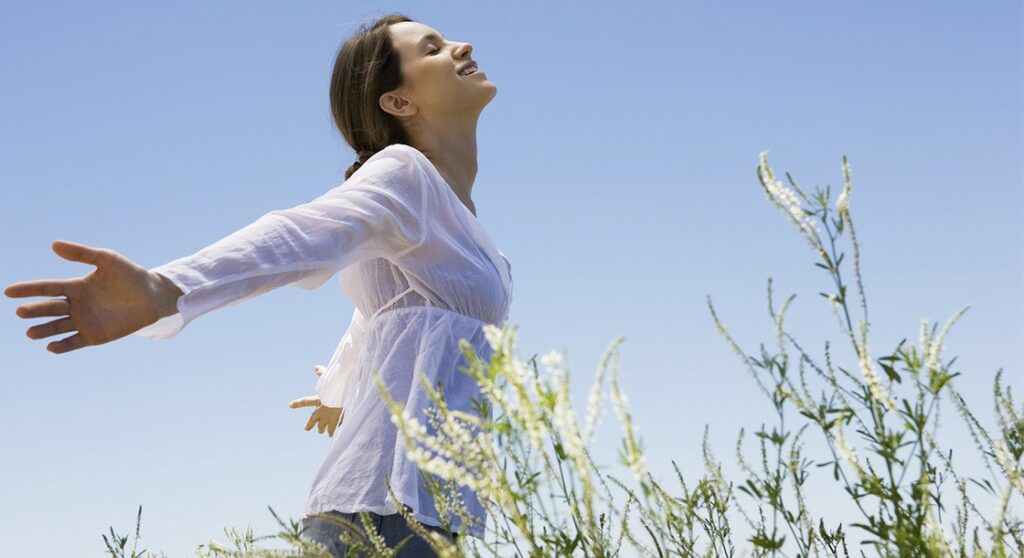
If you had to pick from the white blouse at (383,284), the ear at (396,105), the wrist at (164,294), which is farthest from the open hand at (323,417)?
the wrist at (164,294)

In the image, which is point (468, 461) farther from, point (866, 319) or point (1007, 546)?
point (1007, 546)

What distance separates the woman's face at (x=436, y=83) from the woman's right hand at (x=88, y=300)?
1.47 meters

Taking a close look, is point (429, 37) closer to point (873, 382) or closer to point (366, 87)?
point (366, 87)

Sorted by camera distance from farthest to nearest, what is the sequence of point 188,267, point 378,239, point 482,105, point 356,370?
point 482,105 < point 356,370 < point 378,239 < point 188,267

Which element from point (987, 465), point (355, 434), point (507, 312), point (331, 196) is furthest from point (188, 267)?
point (987, 465)

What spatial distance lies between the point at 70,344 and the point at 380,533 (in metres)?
0.77

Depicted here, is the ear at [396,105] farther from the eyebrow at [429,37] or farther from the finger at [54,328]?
the finger at [54,328]

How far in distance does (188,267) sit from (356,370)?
78 cm

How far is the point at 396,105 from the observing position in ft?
10.3

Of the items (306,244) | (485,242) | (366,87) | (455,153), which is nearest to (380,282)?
(485,242)

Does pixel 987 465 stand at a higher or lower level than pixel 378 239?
lower

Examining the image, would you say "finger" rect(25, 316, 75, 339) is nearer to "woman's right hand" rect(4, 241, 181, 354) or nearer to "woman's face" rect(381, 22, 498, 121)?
"woman's right hand" rect(4, 241, 181, 354)

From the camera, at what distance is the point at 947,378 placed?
1438 millimetres

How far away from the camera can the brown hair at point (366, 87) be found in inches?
125
